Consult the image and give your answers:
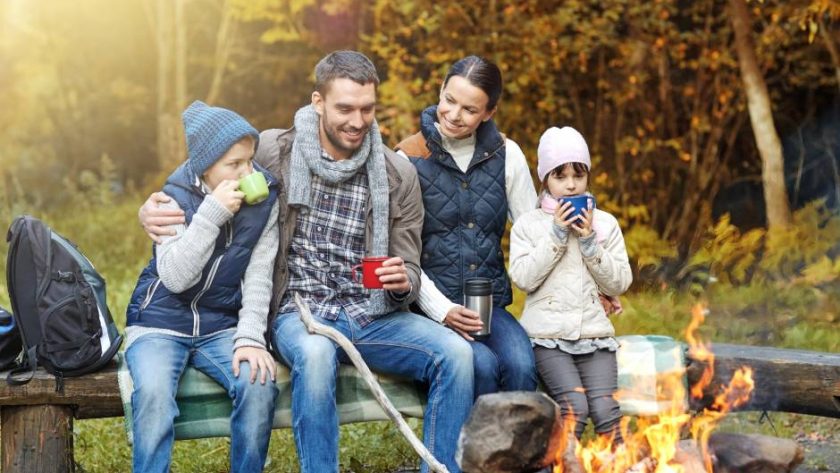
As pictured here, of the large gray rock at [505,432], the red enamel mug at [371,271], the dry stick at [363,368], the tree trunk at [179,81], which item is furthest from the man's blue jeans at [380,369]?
the tree trunk at [179,81]

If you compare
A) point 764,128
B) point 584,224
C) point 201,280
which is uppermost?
point 764,128

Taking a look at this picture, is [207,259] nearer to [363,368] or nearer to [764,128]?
[363,368]

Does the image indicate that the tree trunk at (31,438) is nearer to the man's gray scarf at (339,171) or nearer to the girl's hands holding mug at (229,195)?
the girl's hands holding mug at (229,195)

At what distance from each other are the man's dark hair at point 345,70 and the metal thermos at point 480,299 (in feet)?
2.72

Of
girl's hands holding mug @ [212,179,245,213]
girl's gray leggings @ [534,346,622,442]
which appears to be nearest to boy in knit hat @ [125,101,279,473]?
girl's hands holding mug @ [212,179,245,213]

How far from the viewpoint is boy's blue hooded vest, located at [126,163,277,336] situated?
13.0ft

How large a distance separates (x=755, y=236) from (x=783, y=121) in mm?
1781

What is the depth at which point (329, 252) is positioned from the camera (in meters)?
4.20

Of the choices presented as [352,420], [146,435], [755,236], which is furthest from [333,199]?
[755,236]

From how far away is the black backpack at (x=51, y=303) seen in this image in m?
3.85

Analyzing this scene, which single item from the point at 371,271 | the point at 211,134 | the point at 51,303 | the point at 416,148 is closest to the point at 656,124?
the point at 416,148

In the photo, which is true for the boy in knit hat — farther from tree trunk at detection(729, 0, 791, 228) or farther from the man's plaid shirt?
tree trunk at detection(729, 0, 791, 228)

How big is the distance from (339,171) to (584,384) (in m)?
1.22

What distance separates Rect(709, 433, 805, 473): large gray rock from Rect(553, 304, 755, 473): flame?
0.07 metres
